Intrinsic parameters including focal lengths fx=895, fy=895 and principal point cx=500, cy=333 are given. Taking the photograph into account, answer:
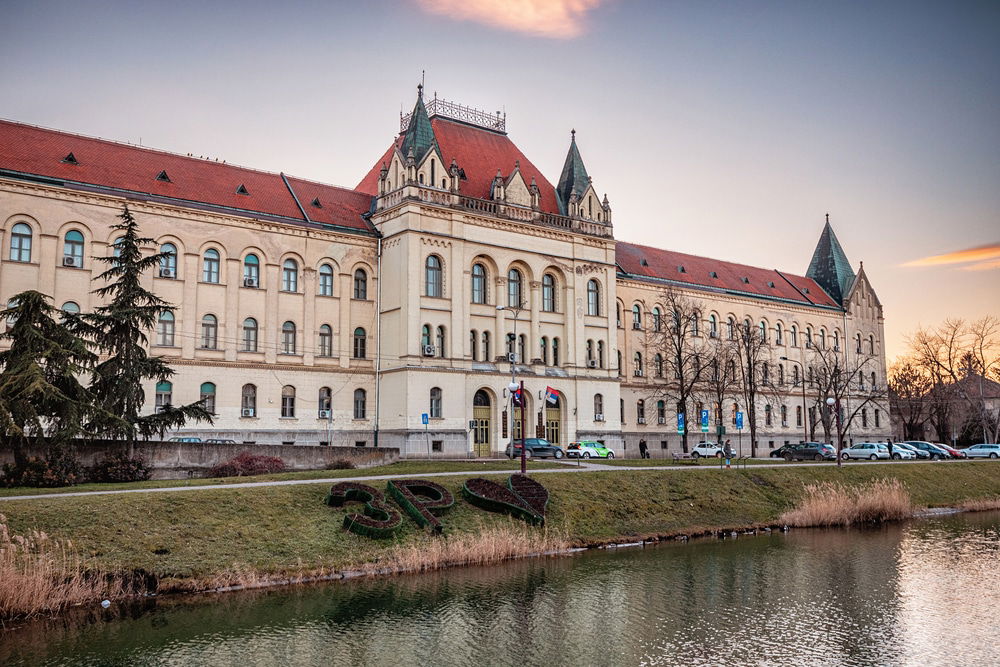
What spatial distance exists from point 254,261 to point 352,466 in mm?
19841

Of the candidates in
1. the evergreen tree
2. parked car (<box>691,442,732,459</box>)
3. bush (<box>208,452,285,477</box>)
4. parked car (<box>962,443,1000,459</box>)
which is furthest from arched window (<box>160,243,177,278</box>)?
parked car (<box>962,443,1000,459</box>)

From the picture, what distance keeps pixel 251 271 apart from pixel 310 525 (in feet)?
100

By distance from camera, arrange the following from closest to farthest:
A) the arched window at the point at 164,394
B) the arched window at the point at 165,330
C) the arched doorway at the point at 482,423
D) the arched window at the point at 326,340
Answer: the arched window at the point at 164,394 → the arched window at the point at 165,330 → the arched window at the point at 326,340 → the arched doorway at the point at 482,423

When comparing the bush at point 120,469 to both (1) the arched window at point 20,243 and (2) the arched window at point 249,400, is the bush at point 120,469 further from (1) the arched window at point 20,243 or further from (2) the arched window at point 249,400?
(1) the arched window at point 20,243

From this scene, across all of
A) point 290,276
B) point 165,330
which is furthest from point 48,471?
point 290,276

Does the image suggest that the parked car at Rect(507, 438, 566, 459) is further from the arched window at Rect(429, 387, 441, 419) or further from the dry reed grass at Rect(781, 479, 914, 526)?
the dry reed grass at Rect(781, 479, 914, 526)

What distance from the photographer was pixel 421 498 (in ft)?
114

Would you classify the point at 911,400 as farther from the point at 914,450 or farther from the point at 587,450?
the point at 587,450

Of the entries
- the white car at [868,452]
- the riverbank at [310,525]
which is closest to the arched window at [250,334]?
the riverbank at [310,525]

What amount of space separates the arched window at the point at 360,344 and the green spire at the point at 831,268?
6281cm

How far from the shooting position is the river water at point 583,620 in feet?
66.7

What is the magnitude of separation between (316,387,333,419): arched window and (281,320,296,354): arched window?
10.8 ft

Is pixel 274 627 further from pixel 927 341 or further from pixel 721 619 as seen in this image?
pixel 927 341

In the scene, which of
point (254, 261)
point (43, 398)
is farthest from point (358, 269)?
point (43, 398)
